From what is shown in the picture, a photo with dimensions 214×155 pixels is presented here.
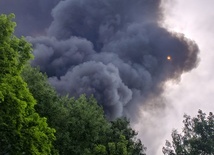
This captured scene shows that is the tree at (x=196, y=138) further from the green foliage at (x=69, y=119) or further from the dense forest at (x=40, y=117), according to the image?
the green foliage at (x=69, y=119)

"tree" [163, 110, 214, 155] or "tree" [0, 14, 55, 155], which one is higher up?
"tree" [163, 110, 214, 155]

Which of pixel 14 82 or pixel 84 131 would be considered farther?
pixel 84 131

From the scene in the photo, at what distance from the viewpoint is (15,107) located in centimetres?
1730

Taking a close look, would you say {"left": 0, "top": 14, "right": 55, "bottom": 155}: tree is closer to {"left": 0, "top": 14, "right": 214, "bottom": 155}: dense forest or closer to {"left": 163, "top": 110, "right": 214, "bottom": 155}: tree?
{"left": 0, "top": 14, "right": 214, "bottom": 155}: dense forest

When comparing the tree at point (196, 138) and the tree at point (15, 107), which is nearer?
the tree at point (15, 107)

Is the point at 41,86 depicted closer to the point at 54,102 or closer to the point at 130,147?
the point at 54,102

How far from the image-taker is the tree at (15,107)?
17453 mm

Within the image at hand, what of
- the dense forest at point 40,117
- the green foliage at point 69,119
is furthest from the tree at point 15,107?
the green foliage at point 69,119

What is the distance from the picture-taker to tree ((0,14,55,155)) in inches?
687

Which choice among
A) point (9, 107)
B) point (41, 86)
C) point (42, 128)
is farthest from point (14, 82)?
point (41, 86)

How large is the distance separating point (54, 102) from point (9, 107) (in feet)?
43.8

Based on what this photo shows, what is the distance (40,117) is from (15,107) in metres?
9.35

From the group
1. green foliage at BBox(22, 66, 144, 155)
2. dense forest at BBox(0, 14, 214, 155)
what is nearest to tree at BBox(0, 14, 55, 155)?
dense forest at BBox(0, 14, 214, 155)

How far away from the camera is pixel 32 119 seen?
1861cm
